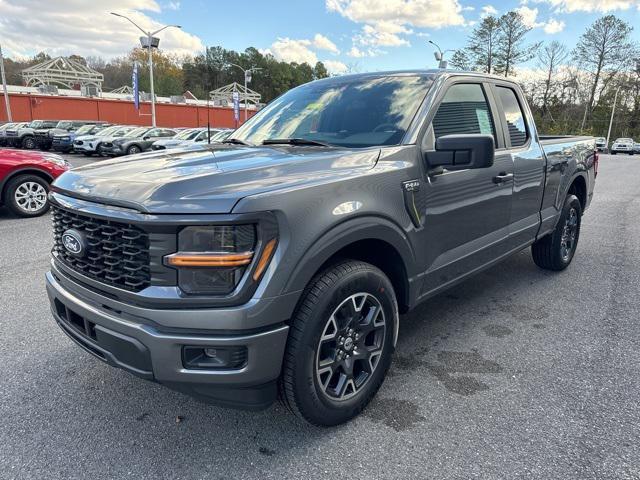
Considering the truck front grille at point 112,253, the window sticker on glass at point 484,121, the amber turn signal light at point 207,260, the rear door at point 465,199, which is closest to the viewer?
the amber turn signal light at point 207,260

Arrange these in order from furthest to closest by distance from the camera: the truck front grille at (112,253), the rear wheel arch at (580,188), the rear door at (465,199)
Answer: the rear wheel arch at (580,188)
the rear door at (465,199)
the truck front grille at (112,253)

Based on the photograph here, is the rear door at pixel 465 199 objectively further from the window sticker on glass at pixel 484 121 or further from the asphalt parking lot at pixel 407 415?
the asphalt parking lot at pixel 407 415

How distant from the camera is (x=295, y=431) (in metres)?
2.53

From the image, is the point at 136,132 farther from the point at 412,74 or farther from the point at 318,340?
the point at 318,340

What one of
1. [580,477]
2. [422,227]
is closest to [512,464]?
[580,477]

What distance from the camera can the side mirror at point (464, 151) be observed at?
8.50 ft

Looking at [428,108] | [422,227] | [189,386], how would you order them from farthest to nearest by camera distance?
1. [428,108]
2. [422,227]
3. [189,386]

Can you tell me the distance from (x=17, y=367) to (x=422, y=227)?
9.02 feet

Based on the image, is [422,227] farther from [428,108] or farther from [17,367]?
[17,367]

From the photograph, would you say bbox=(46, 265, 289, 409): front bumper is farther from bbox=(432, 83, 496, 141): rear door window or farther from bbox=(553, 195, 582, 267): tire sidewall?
bbox=(553, 195, 582, 267): tire sidewall

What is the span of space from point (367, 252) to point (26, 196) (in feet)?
24.5

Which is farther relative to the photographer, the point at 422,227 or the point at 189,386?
the point at 422,227

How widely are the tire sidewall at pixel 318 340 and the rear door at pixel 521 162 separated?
1797mm

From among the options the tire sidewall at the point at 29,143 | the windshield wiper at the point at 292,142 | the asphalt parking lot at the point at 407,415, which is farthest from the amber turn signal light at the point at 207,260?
the tire sidewall at the point at 29,143
